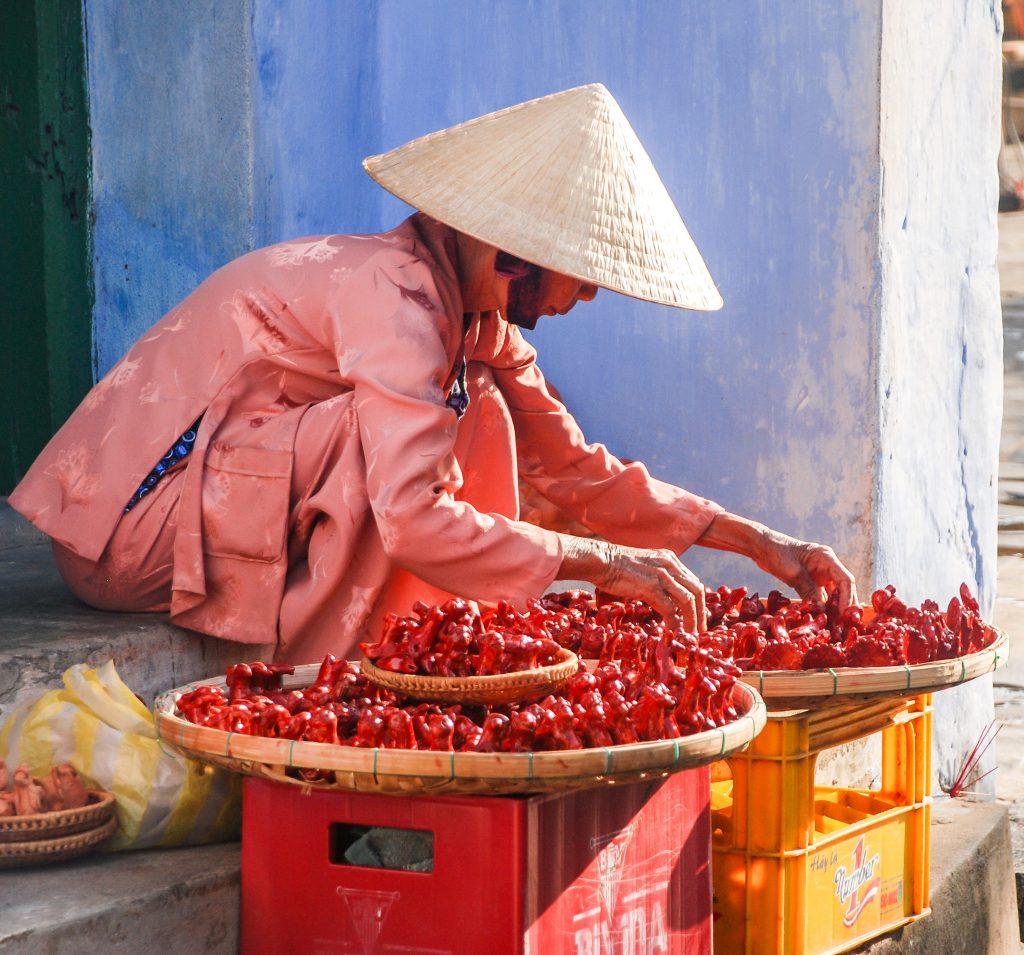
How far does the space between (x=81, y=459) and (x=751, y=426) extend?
174cm

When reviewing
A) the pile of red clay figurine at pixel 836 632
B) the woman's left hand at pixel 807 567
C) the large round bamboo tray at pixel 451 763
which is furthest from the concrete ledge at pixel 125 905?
the woman's left hand at pixel 807 567

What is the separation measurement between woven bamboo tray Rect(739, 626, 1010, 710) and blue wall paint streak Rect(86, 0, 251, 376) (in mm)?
2296

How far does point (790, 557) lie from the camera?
342 centimetres

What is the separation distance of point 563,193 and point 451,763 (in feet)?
4.17

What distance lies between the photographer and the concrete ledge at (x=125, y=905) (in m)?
2.18

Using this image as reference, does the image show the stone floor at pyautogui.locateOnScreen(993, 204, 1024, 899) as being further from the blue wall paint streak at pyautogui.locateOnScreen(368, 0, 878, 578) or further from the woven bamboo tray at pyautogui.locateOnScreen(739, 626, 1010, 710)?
the woven bamboo tray at pyautogui.locateOnScreen(739, 626, 1010, 710)

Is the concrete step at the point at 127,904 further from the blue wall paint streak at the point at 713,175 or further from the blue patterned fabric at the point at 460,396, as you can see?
the blue wall paint streak at the point at 713,175

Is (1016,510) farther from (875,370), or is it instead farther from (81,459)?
(81,459)

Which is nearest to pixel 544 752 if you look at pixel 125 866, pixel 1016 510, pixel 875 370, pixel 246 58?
pixel 125 866

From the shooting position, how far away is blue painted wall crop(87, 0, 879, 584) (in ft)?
13.2

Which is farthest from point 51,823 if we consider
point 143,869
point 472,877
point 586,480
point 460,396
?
point 586,480

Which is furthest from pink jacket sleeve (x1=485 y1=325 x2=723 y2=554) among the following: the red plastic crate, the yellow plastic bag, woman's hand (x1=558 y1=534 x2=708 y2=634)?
the yellow plastic bag

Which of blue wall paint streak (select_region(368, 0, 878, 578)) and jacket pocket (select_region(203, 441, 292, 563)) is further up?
blue wall paint streak (select_region(368, 0, 878, 578))

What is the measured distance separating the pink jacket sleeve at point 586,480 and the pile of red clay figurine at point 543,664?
2.13ft
